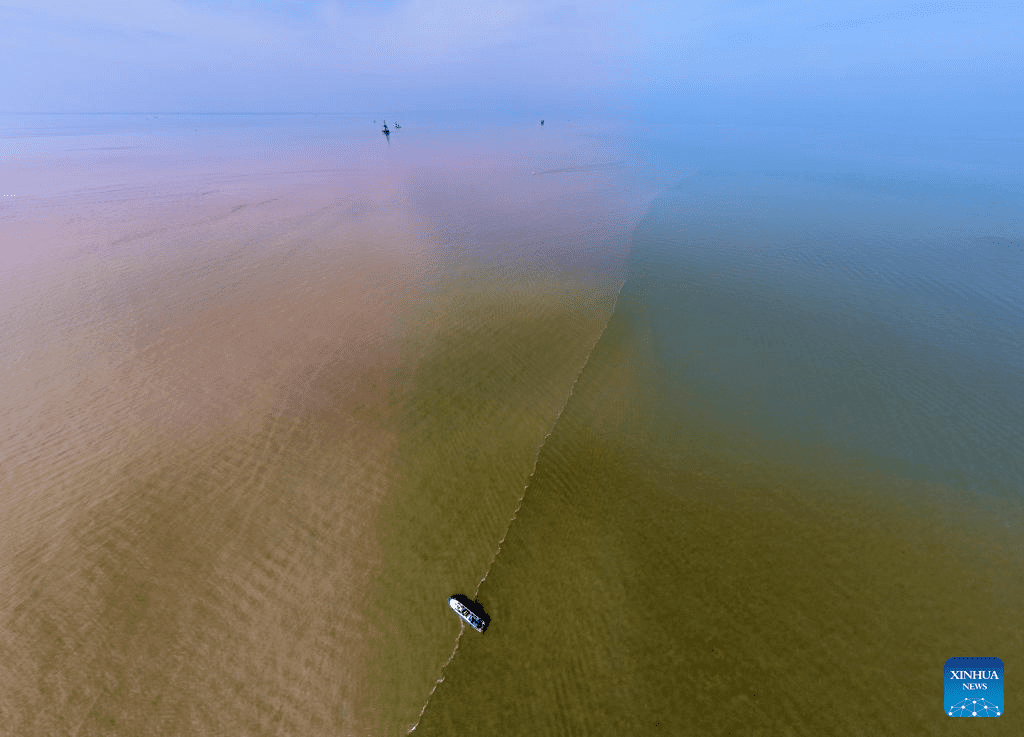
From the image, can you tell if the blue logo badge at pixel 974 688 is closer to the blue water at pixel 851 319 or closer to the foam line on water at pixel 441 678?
the blue water at pixel 851 319

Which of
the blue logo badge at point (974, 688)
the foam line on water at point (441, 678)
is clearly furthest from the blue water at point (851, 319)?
the foam line on water at point (441, 678)

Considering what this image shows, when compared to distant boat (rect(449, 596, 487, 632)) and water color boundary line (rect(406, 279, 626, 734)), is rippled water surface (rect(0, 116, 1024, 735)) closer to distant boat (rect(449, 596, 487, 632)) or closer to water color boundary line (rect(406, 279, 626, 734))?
water color boundary line (rect(406, 279, 626, 734))

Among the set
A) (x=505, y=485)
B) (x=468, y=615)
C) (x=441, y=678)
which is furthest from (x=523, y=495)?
(x=441, y=678)

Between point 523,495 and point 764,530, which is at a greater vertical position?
point 523,495

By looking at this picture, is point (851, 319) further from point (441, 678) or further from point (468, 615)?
point (441, 678)

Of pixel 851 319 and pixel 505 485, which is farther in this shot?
pixel 851 319

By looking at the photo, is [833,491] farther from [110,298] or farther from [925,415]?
[110,298]

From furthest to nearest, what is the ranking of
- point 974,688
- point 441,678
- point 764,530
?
point 764,530 → point 441,678 → point 974,688
